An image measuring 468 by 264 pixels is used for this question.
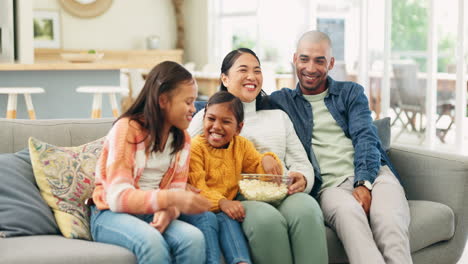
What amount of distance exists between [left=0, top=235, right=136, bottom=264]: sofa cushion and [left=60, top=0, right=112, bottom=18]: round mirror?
26.7 feet

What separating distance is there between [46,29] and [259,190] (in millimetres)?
8043

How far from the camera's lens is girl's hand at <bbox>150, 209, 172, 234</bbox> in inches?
79.3

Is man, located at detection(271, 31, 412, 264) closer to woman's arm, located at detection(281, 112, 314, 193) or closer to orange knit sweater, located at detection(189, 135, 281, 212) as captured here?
woman's arm, located at detection(281, 112, 314, 193)

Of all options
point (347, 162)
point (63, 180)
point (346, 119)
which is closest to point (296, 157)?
point (347, 162)

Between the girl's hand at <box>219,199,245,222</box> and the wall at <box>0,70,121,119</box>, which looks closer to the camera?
the girl's hand at <box>219,199,245,222</box>

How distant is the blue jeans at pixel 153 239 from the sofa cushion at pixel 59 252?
0.04 metres

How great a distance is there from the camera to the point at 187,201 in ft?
6.52

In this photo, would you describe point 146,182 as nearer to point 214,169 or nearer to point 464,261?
point 214,169

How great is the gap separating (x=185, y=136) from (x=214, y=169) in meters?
0.24

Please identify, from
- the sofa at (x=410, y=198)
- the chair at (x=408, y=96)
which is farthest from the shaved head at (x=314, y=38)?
the chair at (x=408, y=96)

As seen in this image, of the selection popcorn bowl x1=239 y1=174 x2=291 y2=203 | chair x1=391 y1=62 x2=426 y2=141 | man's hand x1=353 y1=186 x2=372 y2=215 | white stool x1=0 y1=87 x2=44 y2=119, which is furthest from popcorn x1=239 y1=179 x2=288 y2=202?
chair x1=391 y1=62 x2=426 y2=141

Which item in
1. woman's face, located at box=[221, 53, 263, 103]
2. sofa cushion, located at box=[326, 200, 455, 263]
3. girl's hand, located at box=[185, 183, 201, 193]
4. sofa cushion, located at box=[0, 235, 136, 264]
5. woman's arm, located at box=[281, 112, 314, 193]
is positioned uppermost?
woman's face, located at box=[221, 53, 263, 103]

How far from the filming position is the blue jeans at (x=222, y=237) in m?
2.15

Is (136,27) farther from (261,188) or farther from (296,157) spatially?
(261,188)
